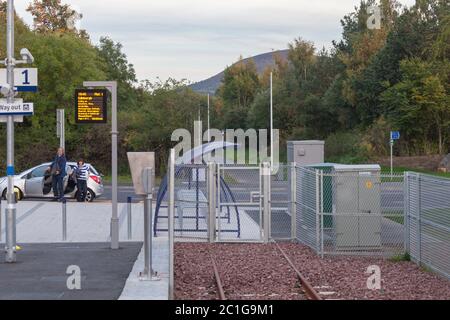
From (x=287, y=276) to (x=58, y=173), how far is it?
1774cm

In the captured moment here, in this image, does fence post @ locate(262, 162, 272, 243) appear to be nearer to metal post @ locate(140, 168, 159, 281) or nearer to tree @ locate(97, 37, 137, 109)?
metal post @ locate(140, 168, 159, 281)

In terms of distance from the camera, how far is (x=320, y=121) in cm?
8350

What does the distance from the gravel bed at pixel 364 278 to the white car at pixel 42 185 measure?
16.0 meters

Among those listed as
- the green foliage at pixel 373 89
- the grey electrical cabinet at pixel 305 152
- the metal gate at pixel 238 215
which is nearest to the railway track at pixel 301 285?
the metal gate at pixel 238 215

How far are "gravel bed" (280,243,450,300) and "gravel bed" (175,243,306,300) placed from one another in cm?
44

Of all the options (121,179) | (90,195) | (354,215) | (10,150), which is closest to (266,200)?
(354,215)

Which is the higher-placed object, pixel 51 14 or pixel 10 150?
pixel 51 14

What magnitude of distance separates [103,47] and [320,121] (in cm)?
2073

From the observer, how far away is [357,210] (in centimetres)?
1892

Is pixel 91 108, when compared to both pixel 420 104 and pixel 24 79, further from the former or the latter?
pixel 420 104

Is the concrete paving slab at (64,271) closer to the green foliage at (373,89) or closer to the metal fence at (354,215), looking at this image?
the metal fence at (354,215)

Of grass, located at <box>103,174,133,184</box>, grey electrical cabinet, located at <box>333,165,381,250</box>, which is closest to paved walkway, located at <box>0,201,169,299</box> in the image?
grey electrical cabinet, located at <box>333,165,381,250</box>

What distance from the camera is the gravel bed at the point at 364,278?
519 inches

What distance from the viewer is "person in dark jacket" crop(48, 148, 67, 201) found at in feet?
103
